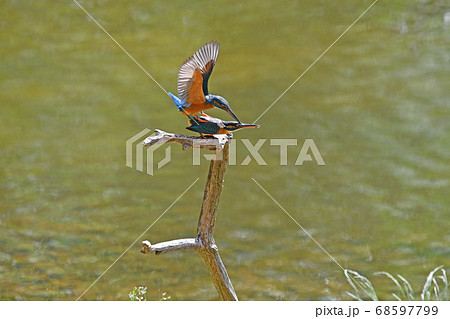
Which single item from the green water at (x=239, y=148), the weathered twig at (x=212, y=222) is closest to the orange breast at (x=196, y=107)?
the weathered twig at (x=212, y=222)

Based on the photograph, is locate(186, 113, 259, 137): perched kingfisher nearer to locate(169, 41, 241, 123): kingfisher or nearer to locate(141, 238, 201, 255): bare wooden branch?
locate(169, 41, 241, 123): kingfisher

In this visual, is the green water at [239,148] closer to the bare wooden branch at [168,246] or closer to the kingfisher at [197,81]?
the bare wooden branch at [168,246]

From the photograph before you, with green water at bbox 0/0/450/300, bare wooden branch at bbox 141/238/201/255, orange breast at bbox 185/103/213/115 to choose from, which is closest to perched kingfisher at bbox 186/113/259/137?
orange breast at bbox 185/103/213/115

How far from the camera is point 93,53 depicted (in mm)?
8000

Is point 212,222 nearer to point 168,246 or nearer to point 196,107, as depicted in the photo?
point 168,246

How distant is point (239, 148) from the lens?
633 cm

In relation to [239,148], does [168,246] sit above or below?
above

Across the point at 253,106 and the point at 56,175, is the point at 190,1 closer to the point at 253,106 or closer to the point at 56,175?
the point at 253,106

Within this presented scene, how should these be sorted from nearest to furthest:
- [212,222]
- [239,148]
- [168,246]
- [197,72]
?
[197,72] < [168,246] < [212,222] < [239,148]

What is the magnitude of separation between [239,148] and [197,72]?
330 centimetres

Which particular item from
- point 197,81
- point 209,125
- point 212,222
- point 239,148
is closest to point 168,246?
point 212,222

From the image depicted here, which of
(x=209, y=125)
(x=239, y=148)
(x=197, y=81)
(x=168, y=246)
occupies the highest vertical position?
(x=197, y=81)

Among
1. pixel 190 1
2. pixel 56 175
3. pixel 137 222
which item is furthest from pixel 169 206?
pixel 190 1

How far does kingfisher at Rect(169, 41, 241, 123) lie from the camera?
3.04 metres
